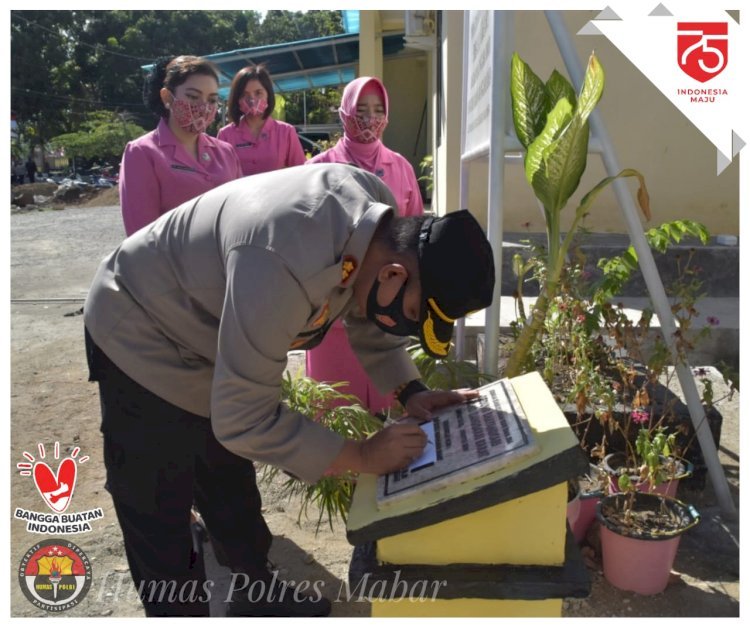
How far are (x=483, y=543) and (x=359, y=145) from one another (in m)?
2.22

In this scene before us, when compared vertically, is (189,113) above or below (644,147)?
above

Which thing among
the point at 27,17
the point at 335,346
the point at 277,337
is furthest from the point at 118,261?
the point at 27,17

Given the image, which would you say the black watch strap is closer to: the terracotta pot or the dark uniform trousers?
the dark uniform trousers

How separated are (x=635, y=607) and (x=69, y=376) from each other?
12.7 ft

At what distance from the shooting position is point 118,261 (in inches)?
69.4

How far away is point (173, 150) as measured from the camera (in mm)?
2912

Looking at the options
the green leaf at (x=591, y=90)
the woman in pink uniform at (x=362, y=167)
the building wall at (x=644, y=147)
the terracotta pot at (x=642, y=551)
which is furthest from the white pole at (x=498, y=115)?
the building wall at (x=644, y=147)

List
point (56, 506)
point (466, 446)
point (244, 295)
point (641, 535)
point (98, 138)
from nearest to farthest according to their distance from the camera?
point (244, 295)
point (466, 446)
point (641, 535)
point (56, 506)
point (98, 138)

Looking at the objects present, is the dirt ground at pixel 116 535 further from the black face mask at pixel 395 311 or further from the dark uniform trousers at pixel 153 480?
the black face mask at pixel 395 311

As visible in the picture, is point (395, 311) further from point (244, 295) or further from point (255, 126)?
point (255, 126)

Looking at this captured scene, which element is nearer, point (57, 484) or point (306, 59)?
point (57, 484)

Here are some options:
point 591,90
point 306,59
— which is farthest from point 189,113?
point 306,59

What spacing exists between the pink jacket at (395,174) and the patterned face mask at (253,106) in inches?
22.5

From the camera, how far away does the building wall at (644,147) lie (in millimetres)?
5191
